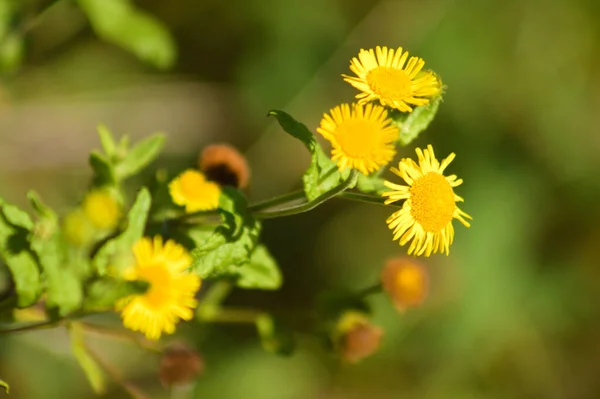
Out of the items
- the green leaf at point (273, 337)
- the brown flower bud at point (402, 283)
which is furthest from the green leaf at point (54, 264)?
the brown flower bud at point (402, 283)

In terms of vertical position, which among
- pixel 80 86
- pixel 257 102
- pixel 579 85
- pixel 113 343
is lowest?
pixel 113 343

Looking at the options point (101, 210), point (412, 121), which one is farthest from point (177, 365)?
point (412, 121)

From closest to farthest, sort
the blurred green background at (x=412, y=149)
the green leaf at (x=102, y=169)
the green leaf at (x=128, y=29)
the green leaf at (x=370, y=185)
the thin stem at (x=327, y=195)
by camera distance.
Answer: the thin stem at (x=327, y=195) < the green leaf at (x=370, y=185) < the green leaf at (x=102, y=169) < the green leaf at (x=128, y=29) < the blurred green background at (x=412, y=149)

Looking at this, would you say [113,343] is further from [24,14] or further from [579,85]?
[579,85]

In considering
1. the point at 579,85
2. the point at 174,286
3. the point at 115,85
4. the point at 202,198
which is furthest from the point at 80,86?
the point at 579,85

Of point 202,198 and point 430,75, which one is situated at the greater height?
point 430,75

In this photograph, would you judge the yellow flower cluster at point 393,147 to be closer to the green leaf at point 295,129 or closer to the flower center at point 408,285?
the green leaf at point 295,129
